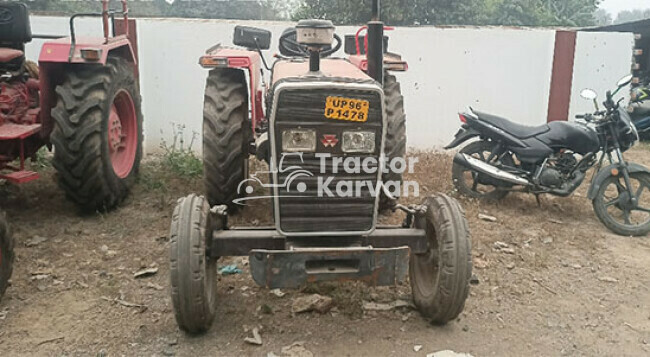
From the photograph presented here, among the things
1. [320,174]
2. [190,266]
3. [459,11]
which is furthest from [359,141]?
[459,11]

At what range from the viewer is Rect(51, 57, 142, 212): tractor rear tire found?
4.42m

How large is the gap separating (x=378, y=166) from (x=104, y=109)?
253 centimetres

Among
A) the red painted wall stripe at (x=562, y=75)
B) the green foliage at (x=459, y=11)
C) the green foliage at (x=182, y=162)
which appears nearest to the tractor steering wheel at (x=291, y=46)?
the green foliage at (x=182, y=162)

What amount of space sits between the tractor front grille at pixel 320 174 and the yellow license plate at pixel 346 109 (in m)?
0.02

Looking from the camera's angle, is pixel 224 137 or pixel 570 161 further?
pixel 570 161

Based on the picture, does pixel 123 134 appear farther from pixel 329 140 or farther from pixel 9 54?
pixel 329 140

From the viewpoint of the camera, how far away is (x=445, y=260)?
304 centimetres

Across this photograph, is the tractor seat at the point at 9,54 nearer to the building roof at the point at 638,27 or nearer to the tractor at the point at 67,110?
the tractor at the point at 67,110

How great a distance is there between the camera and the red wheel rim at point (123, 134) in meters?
5.11

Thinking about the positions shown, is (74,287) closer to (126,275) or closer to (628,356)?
(126,275)

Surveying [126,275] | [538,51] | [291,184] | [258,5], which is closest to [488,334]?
[291,184]

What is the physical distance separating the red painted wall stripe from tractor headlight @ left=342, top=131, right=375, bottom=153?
5289 millimetres

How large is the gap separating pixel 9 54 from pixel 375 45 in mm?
3119

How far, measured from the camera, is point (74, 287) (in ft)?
12.1
